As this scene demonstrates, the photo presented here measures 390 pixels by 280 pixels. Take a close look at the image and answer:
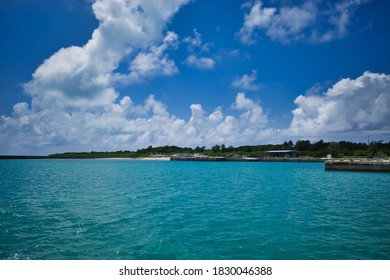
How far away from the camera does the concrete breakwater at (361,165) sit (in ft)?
184

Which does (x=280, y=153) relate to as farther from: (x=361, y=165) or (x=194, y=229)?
(x=194, y=229)

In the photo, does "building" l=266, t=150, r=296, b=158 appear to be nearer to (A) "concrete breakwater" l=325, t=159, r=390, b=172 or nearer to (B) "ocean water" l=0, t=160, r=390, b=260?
(A) "concrete breakwater" l=325, t=159, r=390, b=172

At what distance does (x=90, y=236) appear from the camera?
41.8 feet

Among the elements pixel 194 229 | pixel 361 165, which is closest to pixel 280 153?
pixel 361 165

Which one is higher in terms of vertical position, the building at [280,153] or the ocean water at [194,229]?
the building at [280,153]

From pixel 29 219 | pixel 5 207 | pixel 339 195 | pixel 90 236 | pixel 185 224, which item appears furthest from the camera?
pixel 339 195

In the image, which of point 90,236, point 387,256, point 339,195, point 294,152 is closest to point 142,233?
point 90,236

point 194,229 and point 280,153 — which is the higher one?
point 280,153

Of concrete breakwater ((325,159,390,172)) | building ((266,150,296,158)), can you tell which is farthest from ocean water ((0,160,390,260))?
building ((266,150,296,158))

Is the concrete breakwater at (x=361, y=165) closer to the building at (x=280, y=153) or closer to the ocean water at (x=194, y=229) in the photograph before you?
the ocean water at (x=194, y=229)

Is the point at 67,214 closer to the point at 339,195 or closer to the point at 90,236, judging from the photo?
the point at 90,236

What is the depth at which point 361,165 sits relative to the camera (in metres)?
59.7

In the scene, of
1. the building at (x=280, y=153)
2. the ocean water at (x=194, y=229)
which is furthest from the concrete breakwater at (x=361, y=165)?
the building at (x=280, y=153)
